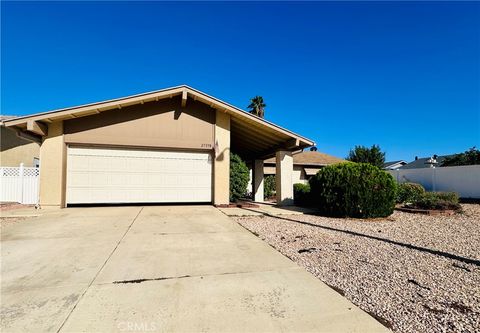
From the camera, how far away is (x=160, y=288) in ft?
9.70

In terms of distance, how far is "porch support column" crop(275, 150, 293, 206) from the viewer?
11195mm

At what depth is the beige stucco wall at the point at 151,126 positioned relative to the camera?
9555 millimetres

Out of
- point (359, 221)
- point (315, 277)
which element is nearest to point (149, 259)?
point (315, 277)

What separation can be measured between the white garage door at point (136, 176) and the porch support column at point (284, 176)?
3017 millimetres

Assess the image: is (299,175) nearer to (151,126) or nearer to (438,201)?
(438,201)

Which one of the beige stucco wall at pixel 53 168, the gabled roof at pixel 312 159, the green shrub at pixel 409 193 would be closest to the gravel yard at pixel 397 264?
the green shrub at pixel 409 193

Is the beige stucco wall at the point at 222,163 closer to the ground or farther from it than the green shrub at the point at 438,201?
farther from it

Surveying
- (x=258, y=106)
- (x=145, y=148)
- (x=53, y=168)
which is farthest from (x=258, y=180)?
(x=258, y=106)

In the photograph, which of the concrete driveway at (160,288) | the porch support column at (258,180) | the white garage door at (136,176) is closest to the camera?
the concrete driveway at (160,288)

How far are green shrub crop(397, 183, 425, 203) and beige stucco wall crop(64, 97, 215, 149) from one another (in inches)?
345

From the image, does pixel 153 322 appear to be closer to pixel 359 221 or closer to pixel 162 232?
pixel 162 232
